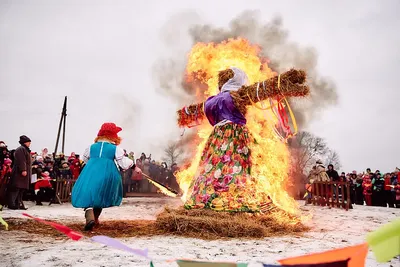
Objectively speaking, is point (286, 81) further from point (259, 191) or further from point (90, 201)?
point (90, 201)

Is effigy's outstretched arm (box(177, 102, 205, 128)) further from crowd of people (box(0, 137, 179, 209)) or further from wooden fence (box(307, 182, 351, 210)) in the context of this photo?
wooden fence (box(307, 182, 351, 210))

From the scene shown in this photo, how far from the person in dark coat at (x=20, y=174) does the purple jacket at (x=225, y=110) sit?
591cm

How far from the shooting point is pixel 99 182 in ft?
17.4

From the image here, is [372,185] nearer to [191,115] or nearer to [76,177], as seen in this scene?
[191,115]

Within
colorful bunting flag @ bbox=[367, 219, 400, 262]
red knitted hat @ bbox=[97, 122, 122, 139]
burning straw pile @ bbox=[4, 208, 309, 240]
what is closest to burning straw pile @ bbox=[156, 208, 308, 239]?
burning straw pile @ bbox=[4, 208, 309, 240]

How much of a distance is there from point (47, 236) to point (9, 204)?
5.22 metres

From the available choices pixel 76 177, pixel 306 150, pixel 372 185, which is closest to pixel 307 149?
pixel 306 150

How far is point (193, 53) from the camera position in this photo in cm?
784

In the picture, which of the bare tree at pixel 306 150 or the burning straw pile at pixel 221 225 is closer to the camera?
the burning straw pile at pixel 221 225

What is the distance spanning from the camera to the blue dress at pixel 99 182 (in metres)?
5.20

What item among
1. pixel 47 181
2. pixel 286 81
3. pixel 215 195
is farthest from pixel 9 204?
pixel 286 81

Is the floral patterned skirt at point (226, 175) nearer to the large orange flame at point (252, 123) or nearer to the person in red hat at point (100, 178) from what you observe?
the large orange flame at point (252, 123)

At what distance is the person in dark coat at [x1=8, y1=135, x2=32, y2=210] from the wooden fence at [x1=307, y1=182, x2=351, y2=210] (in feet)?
31.4

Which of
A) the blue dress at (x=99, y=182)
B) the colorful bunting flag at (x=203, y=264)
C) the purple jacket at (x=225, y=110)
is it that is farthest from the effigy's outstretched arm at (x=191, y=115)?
the colorful bunting flag at (x=203, y=264)
